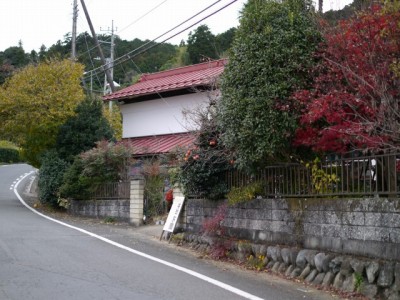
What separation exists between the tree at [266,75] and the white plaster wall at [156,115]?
1065 cm

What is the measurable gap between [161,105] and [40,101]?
579cm

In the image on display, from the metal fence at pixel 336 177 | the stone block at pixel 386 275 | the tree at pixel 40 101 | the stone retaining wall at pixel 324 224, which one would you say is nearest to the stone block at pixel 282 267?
the stone retaining wall at pixel 324 224

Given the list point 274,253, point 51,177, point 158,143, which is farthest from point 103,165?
point 274,253

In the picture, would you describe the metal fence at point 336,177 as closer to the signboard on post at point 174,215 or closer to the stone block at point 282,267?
the stone block at point 282,267

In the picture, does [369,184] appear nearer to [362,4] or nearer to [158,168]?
[362,4]

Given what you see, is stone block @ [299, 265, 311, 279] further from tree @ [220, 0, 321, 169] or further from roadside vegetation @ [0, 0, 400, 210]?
tree @ [220, 0, 321, 169]

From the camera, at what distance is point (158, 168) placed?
711 inches

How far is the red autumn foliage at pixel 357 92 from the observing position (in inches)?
297

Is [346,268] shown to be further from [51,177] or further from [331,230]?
[51,177]

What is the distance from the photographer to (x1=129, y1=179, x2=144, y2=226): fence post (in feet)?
56.9

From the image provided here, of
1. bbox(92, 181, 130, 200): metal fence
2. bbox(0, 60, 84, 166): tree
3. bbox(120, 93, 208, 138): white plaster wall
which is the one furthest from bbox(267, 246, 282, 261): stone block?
bbox(0, 60, 84, 166): tree

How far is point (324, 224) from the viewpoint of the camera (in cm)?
869

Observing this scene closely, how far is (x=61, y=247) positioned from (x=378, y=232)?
729 cm

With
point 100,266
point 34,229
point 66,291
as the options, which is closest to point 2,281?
point 66,291
